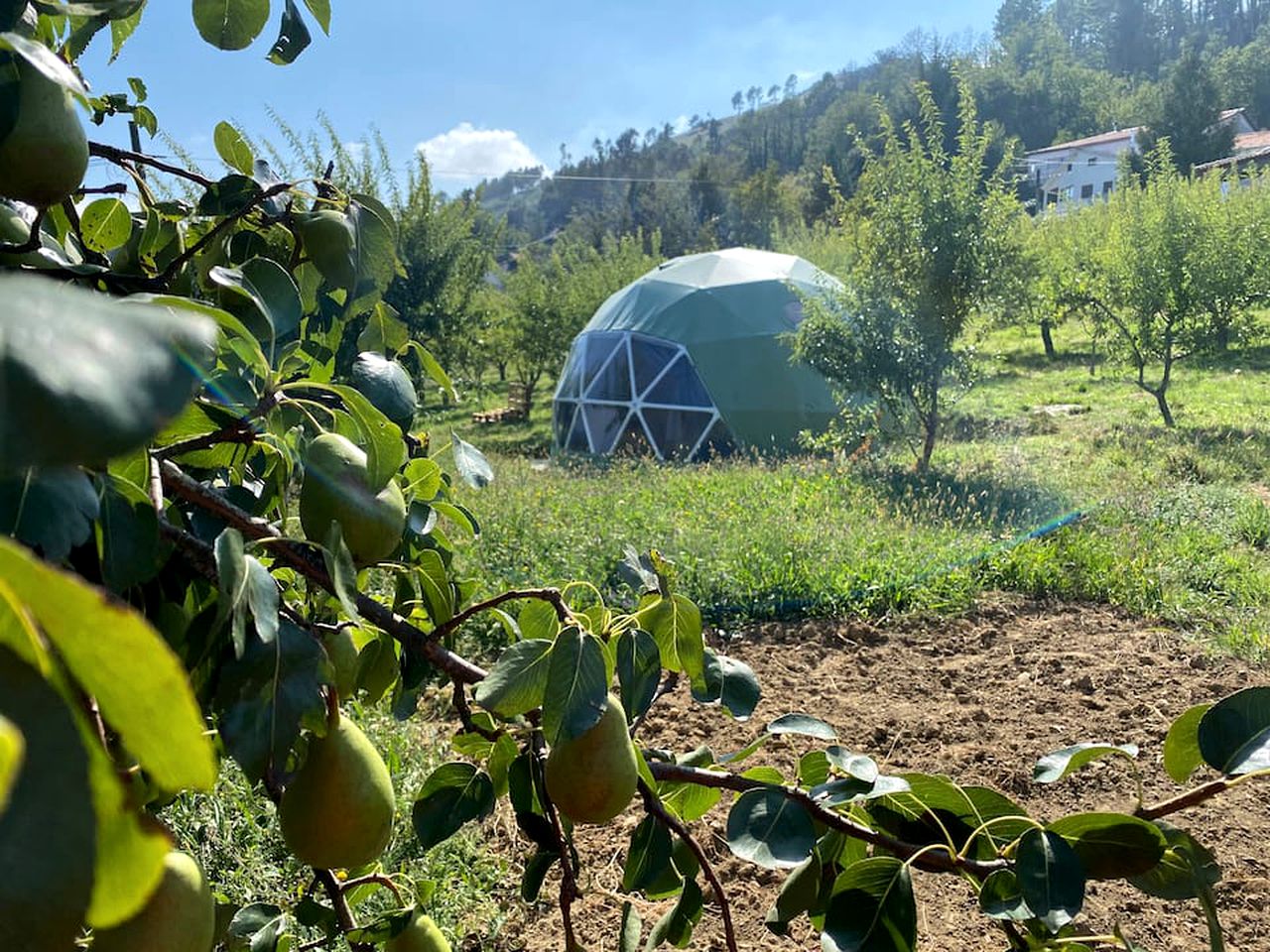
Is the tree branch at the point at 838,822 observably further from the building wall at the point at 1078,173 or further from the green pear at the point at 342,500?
the building wall at the point at 1078,173

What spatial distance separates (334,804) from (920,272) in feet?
27.5

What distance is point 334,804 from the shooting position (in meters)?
0.65

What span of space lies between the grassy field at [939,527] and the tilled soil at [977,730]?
278 mm

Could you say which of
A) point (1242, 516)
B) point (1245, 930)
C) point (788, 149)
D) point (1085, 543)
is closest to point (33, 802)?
point (1245, 930)

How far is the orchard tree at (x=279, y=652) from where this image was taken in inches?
8.6

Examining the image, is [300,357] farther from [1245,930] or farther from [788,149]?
[788,149]

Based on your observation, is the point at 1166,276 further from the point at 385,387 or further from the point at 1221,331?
the point at 385,387

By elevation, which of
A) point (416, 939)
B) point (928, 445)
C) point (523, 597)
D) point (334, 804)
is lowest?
point (928, 445)

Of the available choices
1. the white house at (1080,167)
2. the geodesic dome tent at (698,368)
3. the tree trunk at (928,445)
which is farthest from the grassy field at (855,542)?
the white house at (1080,167)

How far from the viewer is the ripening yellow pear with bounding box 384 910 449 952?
89cm

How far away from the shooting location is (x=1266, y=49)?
4953cm

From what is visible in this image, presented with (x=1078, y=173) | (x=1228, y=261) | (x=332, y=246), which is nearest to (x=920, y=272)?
(x=1228, y=261)

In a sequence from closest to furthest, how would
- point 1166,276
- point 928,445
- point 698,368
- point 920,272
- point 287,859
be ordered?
1. point 287,859
2. point 928,445
3. point 920,272
4. point 1166,276
5. point 698,368

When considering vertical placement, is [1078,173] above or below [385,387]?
above
